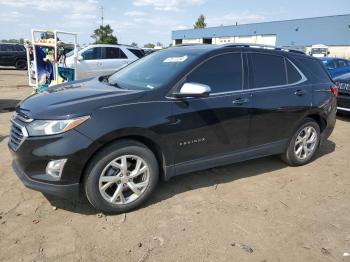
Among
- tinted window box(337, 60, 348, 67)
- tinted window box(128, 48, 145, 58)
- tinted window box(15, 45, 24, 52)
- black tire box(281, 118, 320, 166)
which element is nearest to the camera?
black tire box(281, 118, 320, 166)

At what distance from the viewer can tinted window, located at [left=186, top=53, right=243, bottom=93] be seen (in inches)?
160

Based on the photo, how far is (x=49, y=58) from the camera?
9.36 metres

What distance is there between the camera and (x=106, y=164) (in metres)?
3.42

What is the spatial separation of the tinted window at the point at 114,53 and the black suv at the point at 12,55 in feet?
35.3

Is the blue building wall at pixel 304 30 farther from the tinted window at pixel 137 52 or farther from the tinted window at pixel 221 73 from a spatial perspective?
the tinted window at pixel 221 73

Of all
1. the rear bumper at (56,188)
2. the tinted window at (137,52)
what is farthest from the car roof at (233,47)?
the tinted window at (137,52)

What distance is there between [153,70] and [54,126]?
5.12ft

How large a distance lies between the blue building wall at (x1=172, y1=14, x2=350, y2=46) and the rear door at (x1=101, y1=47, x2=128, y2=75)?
144 feet

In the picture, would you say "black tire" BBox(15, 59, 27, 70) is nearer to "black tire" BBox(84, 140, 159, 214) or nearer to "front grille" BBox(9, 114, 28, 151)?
"front grille" BBox(9, 114, 28, 151)

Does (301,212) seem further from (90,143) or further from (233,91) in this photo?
(90,143)

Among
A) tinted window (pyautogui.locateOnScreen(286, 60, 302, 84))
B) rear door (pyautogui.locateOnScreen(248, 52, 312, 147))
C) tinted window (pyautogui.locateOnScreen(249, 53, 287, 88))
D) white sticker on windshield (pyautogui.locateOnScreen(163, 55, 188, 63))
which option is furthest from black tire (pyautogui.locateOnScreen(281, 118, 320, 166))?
white sticker on windshield (pyautogui.locateOnScreen(163, 55, 188, 63))

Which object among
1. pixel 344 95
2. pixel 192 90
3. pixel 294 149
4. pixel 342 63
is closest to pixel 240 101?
pixel 192 90

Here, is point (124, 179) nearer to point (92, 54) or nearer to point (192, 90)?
point (192, 90)

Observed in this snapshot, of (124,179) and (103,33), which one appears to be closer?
(124,179)
